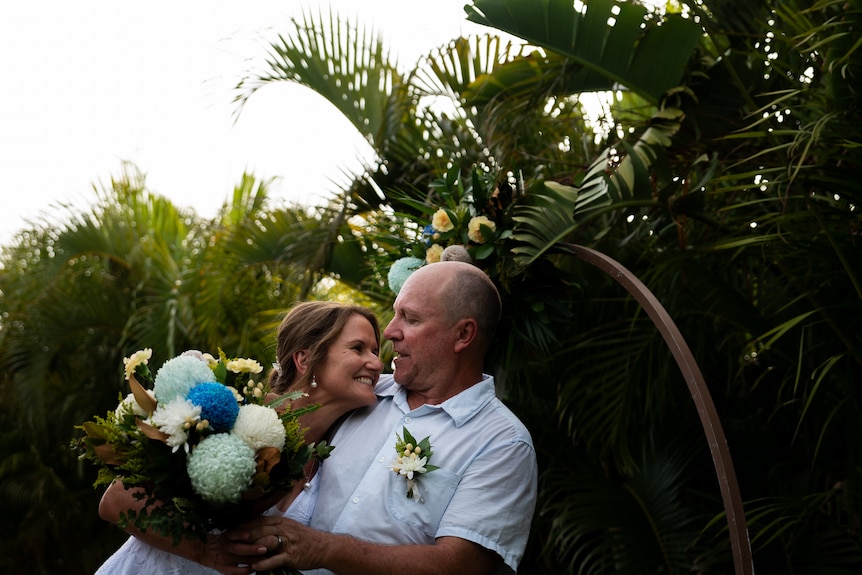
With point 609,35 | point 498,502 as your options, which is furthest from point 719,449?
point 609,35

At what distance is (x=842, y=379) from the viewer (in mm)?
4242

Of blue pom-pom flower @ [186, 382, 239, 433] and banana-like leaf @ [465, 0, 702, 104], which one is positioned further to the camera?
banana-like leaf @ [465, 0, 702, 104]

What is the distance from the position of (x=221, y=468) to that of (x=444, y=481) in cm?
91

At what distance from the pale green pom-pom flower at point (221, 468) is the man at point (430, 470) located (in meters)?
0.26

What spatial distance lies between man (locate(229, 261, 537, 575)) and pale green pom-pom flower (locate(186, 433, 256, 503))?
0.84 ft

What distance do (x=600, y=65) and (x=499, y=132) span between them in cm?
104

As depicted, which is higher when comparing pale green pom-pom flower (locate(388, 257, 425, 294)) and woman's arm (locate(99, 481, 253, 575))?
pale green pom-pom flower (locate(388, 257, 425, 294))

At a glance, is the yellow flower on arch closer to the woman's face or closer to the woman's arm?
the woman's face

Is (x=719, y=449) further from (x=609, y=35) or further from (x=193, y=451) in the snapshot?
(x=609, y=35)

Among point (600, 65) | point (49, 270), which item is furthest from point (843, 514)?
point (49, 270)

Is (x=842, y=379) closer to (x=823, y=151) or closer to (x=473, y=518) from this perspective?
(x=823, y=151)

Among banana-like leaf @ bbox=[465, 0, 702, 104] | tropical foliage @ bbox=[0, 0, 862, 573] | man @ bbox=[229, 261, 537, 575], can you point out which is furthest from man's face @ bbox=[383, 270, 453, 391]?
banana-like leaf @ bbox=[465, 0, 702, 104]

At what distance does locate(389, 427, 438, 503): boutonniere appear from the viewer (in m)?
3.10

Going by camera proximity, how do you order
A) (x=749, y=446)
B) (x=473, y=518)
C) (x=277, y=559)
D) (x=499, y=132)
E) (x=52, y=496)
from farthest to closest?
1. (x=52, y=496)
2. (x=499, y=132)
3. (x=749, y=446)
4. (x=473, y=518)
5. (x=277, y=559)
